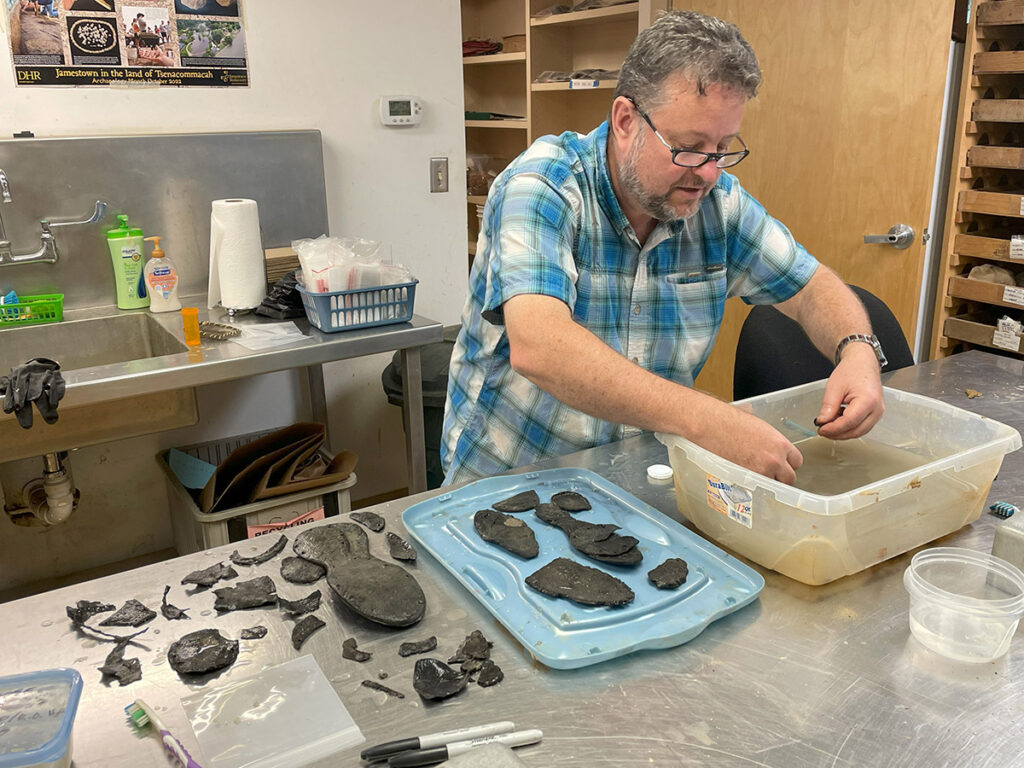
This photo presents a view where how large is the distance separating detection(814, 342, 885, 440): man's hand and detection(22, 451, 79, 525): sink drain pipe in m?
1.89

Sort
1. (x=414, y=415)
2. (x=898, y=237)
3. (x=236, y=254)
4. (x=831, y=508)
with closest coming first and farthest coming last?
(x=831, y=508), (x=236, y=254), (x=414, y=415), (x=898, y=237)

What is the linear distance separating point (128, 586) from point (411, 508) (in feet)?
1.25

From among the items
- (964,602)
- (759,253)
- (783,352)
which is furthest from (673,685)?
(783,352)

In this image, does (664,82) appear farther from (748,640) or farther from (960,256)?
(960,256)

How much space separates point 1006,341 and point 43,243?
9.54 ft

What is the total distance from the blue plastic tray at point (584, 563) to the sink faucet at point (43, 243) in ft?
5.20

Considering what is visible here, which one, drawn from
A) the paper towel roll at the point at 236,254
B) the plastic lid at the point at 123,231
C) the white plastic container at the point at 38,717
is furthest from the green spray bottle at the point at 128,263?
the white plastic container at the point at 38,717

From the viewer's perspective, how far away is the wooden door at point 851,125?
273 cm

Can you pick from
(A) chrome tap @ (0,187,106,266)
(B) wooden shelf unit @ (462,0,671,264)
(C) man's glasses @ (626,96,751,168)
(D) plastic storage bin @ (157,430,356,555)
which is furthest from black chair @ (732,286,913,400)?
(B) wooden shelf unit @ (462,0,671,264)

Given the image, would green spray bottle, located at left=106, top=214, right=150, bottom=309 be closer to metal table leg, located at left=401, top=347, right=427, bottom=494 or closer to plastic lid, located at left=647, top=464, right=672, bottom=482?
metal table leg, located at left=401, top=347, right=427, bottom=494

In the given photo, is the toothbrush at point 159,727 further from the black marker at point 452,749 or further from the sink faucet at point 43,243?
the sink faucet at point 43,243

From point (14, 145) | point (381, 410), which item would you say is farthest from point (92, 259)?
point (381, 410)

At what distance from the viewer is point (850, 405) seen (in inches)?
51.8

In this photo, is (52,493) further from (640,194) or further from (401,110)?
(640,194)
